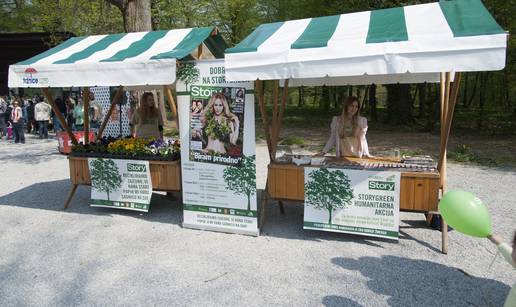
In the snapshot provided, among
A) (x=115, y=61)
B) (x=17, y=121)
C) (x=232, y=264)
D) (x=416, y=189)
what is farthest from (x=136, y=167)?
(x=17, y=121)

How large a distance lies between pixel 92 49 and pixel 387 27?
4.34m

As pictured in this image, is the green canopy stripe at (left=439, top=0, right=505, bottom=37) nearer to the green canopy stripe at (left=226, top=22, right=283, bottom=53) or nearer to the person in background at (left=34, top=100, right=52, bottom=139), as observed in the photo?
the green canopy stripe at (left=226, top=22, right=283, bottom=53)

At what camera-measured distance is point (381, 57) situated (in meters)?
3.90

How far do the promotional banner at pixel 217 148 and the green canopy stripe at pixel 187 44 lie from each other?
0.63 feet

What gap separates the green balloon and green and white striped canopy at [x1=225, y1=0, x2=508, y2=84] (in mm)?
1311

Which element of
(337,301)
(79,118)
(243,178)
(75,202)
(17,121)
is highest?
(79,118)

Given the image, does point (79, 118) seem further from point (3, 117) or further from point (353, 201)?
point (353, 201)

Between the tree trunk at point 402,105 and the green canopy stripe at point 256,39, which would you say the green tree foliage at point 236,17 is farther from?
the green canopy stripe at point 256,39

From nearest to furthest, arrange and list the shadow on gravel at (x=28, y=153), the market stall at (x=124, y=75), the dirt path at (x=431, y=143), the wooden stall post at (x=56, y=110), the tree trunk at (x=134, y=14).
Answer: the market stall at (x=124, y=75), the wooden stall post at (x=56, y=110), the tree trunk at (x=134, y=14), the dirt path at (x=431, y=143), the shadow on gravel at (x=28, y=153)

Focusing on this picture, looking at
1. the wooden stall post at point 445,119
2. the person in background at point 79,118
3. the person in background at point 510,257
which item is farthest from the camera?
the person in background at point 79,118

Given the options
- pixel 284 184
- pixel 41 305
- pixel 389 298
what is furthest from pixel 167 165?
pixel 389 298

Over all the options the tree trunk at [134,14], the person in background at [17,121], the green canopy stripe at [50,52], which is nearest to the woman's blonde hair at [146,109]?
the green canopy stripe at [50,52]

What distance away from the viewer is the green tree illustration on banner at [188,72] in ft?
16.5

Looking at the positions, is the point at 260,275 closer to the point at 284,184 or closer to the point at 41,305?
the point at 284,184
